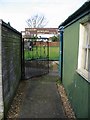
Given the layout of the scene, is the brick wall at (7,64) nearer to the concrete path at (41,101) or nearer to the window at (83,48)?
the concrete path at (41,101)

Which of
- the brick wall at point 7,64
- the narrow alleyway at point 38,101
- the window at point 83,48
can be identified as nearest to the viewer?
the window at point 83,48

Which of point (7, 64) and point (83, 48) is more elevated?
point (83, 48)

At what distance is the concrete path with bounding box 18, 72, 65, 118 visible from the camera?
694cm

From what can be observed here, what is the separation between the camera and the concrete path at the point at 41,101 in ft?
22.8

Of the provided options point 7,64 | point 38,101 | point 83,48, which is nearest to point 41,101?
point 38,101

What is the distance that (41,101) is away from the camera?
8.30 meters

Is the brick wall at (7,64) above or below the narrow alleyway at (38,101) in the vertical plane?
above

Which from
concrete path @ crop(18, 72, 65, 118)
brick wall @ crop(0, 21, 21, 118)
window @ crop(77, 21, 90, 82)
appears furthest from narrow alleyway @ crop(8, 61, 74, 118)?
window @ crop(77, 21, 90, 82)

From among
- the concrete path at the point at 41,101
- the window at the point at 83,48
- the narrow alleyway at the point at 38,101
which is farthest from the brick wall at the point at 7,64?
the window at the point at 83,48

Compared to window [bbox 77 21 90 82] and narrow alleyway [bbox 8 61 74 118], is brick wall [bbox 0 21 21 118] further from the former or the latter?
window [bbox 77 21 90 82]

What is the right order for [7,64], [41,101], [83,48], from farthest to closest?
[41,101]
[7,64]
[83,48]

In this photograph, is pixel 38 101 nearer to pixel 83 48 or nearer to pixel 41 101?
pixel 41 101

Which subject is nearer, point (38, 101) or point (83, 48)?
point (83, 48)

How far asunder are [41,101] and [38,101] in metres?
0.11
